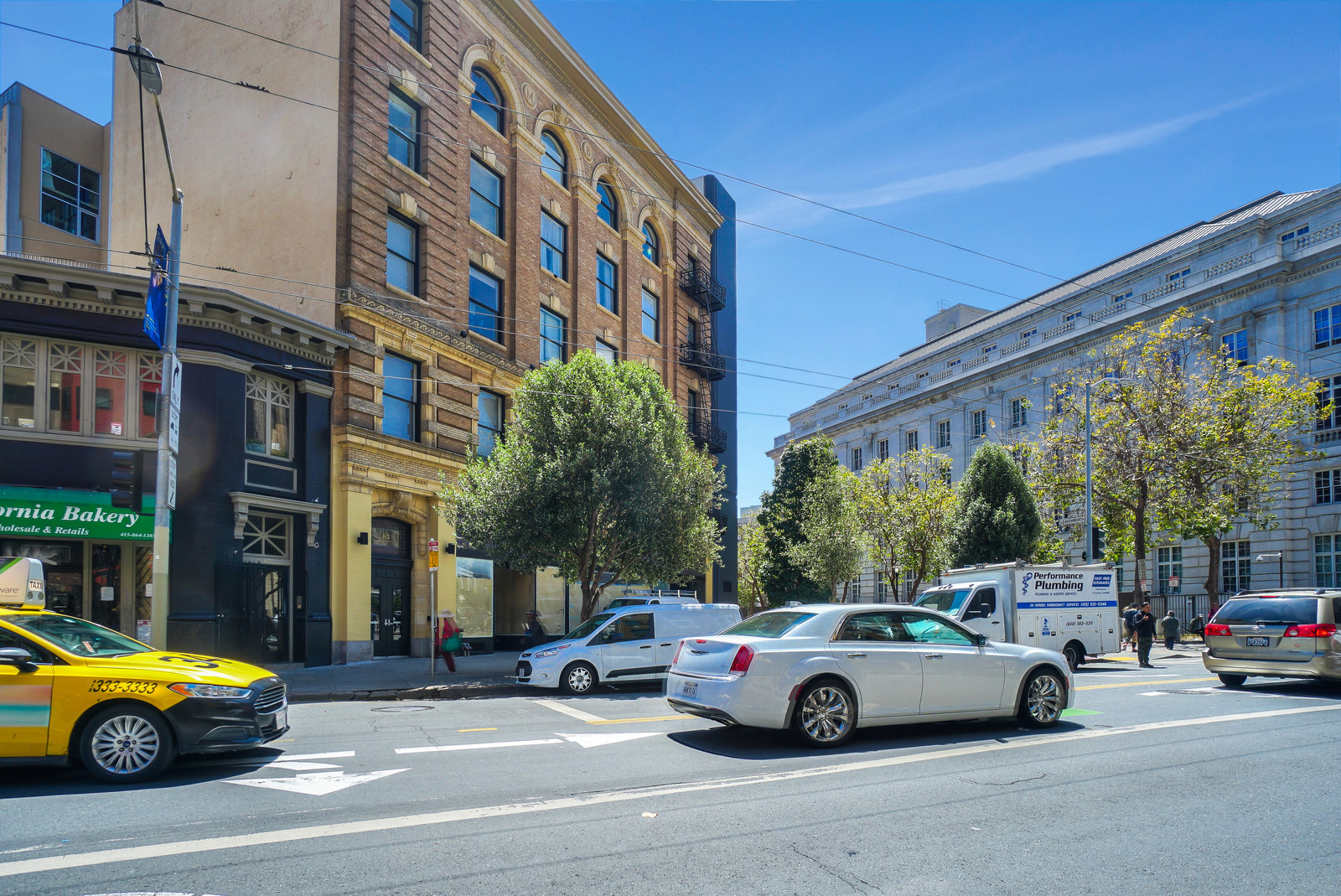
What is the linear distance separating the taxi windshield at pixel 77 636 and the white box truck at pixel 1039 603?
15105 mm

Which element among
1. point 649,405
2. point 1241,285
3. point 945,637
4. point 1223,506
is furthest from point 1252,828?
point 1241,285

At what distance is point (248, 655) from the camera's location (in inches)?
710

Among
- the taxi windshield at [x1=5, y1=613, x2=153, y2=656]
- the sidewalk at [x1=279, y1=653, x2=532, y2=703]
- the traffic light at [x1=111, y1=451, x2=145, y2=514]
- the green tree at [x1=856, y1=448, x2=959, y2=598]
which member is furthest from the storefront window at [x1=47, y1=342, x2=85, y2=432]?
the green tree at [x1=856, y1=448, x2=959, y2=598]

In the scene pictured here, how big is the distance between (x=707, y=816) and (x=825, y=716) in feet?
9.06

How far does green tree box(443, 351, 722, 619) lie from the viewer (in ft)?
62.2

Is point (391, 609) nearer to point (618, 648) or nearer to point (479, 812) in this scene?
point (618, 648)

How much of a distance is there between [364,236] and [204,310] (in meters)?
4.68

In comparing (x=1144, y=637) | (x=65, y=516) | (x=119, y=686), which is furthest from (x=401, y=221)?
(x=1144, y=637)

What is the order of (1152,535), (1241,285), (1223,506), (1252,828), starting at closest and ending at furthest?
(1252,828) → (1223,506) → (1152,535) → (1241,285)

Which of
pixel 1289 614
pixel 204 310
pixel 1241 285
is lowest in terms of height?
pixel 1289 614

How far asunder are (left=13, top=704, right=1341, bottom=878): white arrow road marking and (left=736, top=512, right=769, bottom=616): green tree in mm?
32548

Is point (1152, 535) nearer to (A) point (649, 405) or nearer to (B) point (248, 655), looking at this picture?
(A) point (649, 405)

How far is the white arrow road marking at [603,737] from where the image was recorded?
9328 millimetres

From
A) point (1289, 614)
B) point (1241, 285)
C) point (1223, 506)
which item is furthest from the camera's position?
point (1241, 285)
